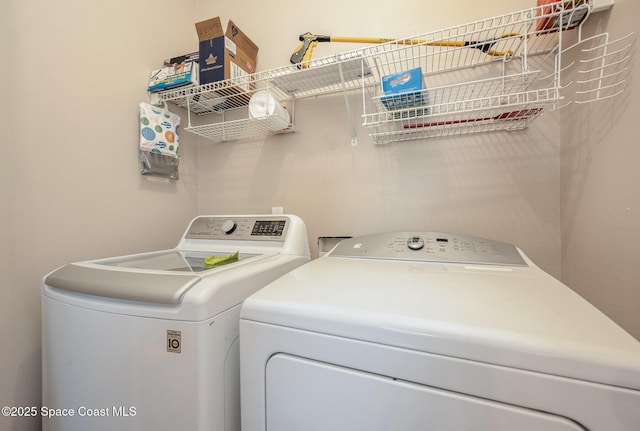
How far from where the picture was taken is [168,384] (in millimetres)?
621

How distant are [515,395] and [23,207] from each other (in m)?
1.55

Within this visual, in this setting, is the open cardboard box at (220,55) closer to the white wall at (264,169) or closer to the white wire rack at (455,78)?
the white wire rack at (455,78)

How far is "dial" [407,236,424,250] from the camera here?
1.00 m

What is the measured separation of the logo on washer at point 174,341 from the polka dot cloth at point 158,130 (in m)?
1.13

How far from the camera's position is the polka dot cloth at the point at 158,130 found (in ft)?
4.43

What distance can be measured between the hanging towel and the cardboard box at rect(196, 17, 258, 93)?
0.33 meters

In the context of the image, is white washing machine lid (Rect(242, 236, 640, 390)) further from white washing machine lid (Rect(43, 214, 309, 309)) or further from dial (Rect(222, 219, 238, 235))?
dial (Rect(222, 219, 238, 235))

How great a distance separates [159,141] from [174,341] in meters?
1.22

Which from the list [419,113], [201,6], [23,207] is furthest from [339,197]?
[201,6]

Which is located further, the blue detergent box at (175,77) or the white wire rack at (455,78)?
the blue detergent box at (175,77)

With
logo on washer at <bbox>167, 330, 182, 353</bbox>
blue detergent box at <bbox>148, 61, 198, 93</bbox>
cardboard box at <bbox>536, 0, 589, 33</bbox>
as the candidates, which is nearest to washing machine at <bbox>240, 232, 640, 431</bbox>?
logo on washer at <bbox>167, 330, 182, 353</bbox>

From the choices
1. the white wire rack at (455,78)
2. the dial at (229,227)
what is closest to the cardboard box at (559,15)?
the white wire rack at (455,78)

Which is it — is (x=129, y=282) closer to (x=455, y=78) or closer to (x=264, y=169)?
(x=264, y=169)

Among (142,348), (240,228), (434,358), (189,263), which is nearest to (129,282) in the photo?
(142,348)
